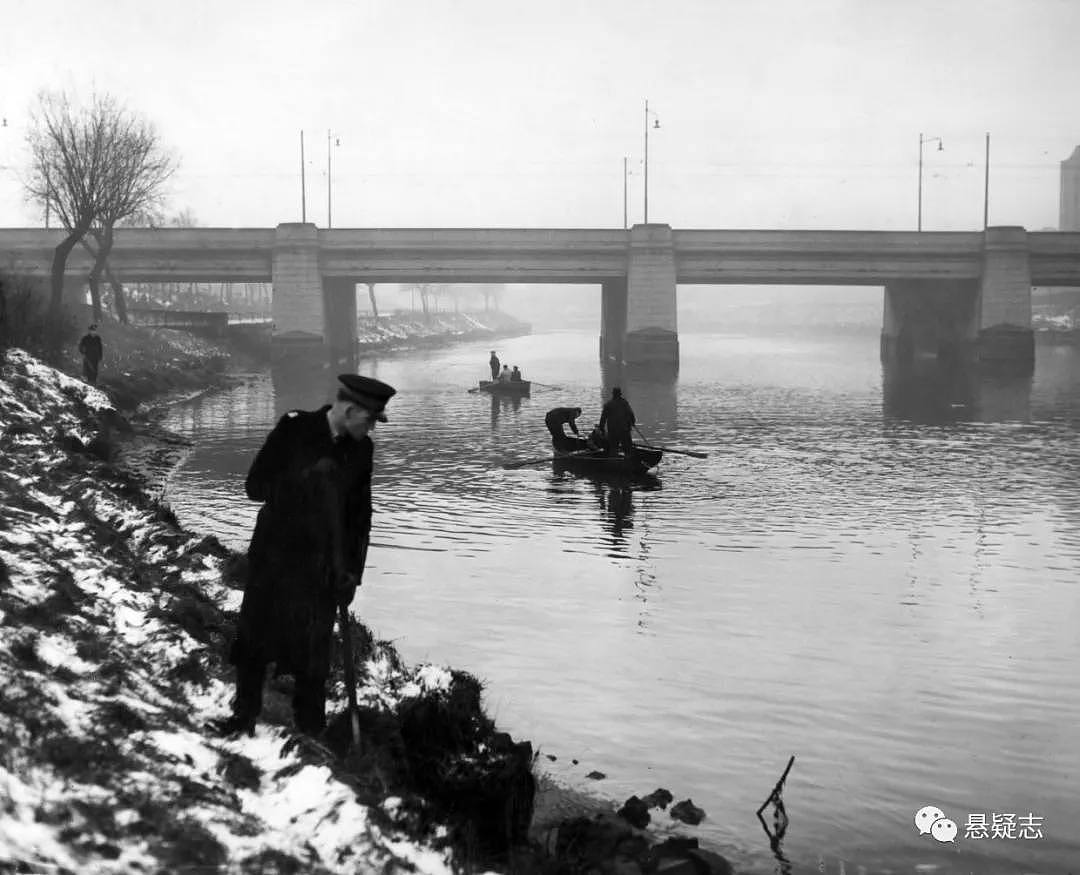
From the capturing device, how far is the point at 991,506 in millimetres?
24578

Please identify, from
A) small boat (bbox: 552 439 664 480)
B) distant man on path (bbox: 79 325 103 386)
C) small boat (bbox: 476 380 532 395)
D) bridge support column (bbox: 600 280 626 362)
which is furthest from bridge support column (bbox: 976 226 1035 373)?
distant man on path (bbox: 79 325 103 386)

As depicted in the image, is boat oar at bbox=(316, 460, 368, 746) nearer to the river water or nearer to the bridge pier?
the river water

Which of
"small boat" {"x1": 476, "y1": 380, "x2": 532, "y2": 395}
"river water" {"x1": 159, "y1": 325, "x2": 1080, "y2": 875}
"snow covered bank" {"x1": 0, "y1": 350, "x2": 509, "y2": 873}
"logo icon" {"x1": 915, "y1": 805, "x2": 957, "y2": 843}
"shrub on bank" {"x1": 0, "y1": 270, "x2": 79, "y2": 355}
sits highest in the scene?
"shrub on bank" {"x1": 0, "y1": 270, "x2": 79, "y2": 355}

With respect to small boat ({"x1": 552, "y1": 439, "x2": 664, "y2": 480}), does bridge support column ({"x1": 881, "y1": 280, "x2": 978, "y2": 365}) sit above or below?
above

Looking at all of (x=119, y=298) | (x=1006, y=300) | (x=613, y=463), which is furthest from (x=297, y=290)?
(x=613, y=463)

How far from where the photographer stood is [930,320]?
87000 millimetres

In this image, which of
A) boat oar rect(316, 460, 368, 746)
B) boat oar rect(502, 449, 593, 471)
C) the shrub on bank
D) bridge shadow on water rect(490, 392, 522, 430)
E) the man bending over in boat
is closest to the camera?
boat oar rect(316, 460, 368, 746)

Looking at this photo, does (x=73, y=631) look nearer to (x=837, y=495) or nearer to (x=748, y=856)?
(x=748, y=856)

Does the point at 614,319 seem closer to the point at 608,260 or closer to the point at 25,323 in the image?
the point at 608,260

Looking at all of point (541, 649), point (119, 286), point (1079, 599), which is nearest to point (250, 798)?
point (541, 649)

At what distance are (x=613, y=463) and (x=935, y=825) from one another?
19.0m

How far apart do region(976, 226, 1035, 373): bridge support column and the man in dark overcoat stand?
73874mm

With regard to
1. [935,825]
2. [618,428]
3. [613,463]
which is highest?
[618,428]

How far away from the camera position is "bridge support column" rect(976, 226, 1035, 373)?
2948 inches
